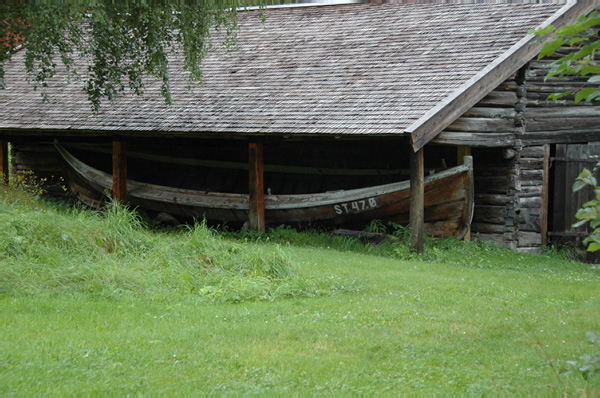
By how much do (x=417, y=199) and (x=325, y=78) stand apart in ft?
12.2

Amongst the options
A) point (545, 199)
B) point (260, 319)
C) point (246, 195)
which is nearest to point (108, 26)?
point (246, 195)

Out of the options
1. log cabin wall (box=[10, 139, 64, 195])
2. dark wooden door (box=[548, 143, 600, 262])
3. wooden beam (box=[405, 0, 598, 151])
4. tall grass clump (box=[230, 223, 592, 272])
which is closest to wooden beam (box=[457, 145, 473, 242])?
tall grass clump (box=[230, 223, 592, 272])

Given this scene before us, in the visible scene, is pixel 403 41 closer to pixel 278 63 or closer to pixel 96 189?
pixel 278 63

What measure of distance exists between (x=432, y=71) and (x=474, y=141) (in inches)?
61.4

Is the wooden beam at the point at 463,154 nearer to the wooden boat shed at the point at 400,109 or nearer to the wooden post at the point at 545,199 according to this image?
the wooden boat shed at the point at 400,109

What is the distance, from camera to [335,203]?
13.4 metres

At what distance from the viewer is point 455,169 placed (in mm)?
12211

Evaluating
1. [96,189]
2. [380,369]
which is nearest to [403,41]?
[96,189]

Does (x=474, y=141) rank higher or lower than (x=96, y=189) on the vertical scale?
higher

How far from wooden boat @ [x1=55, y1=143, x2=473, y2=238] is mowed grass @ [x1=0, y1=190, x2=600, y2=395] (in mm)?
1733

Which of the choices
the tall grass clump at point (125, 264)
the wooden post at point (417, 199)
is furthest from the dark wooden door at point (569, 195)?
the tall grass clump at point (125, 264)

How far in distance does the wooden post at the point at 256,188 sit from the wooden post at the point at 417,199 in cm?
349

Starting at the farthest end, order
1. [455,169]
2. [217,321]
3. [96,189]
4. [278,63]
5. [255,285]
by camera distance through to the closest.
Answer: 1. [96,189]
2. [278,63]
3. [455,169]
4. [255,285]
5. [217,321]

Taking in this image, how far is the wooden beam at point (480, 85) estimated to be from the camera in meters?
11.0
